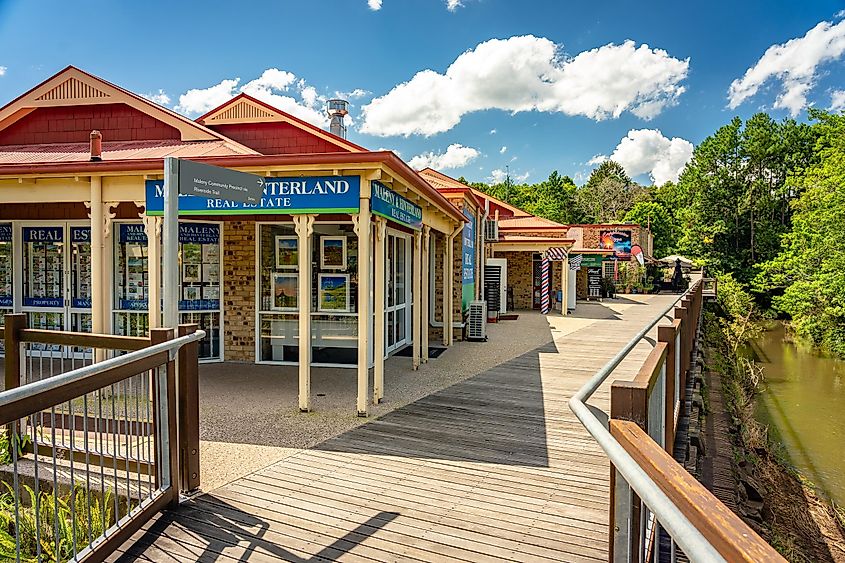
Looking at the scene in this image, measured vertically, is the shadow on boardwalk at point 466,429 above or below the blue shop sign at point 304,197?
below

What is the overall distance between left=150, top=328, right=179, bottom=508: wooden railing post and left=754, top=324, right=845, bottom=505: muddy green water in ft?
29.3

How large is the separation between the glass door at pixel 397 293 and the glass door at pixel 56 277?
4910 millimetres

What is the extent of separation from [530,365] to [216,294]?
5355mm

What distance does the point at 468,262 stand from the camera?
13727 millimetres

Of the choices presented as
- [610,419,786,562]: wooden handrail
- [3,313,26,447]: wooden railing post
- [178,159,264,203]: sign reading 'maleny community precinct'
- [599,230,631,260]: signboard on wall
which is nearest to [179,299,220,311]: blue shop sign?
[3,313,26,447]: wooden railing post

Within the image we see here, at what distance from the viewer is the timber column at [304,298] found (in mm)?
6449

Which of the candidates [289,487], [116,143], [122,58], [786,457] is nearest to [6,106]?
[116,143]

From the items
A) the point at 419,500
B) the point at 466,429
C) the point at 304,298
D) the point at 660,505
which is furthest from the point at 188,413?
the point at 660,505

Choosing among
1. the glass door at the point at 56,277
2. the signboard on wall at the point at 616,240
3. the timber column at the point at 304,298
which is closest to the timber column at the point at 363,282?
the timber column at the point at 304,298

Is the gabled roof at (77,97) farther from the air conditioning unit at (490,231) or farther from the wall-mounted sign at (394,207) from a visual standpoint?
the air conditioning unit at (490,231)

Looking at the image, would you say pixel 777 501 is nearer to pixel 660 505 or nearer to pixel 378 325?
pixel 378 325

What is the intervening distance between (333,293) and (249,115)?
4057 mm

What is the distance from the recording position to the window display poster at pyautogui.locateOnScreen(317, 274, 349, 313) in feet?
29.8

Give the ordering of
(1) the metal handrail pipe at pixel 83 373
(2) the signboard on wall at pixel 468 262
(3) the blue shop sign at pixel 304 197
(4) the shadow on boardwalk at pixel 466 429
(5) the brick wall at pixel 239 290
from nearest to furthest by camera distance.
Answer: (1) the metal handrail pipe at pixel 83 373, (4) the shadow on boardwalk at pixel 466 429, (3) the blue shop sign at pixel 304 197, (5) the brick wall at pixel 239 290, (2) the signboard on wall at pixel 468 262
